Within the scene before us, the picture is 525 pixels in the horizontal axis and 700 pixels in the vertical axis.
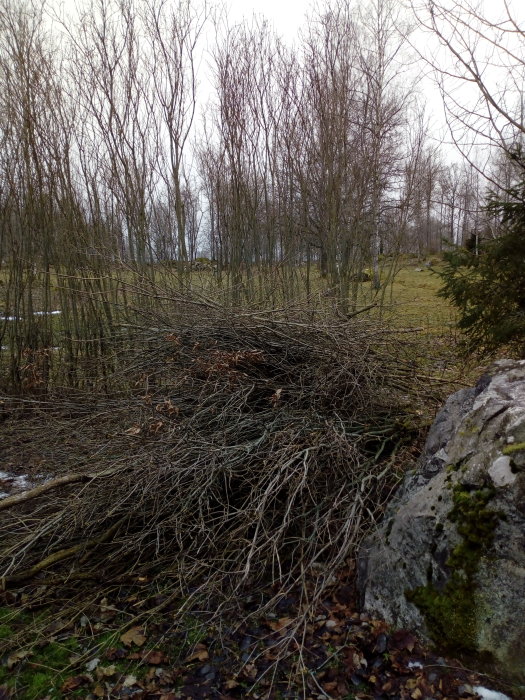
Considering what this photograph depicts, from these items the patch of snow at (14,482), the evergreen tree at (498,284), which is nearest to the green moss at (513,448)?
the evergreen tree at (498,284)

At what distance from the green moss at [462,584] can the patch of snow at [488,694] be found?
0.15 metres

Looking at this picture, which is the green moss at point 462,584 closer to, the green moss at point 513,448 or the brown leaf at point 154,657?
the green moss at point 513,448

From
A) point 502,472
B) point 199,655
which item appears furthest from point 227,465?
point 502,472

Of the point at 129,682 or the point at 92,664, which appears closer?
the point at 129,682

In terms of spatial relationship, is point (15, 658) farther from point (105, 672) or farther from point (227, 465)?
point (227, 465)

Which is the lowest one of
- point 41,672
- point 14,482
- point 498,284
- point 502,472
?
point 41,672

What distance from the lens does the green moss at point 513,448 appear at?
219 cm

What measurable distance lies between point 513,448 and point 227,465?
1714mm

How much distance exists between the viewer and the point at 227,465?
10.2 feet

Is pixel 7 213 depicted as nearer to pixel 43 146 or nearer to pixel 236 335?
pixel 43 146

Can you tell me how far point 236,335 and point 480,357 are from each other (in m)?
3.00

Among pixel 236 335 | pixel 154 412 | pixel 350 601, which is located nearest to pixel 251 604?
pixel 350 601

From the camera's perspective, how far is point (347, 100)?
6.75m

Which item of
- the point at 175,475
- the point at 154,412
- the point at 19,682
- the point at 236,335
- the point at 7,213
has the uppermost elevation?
the point at 7,213
